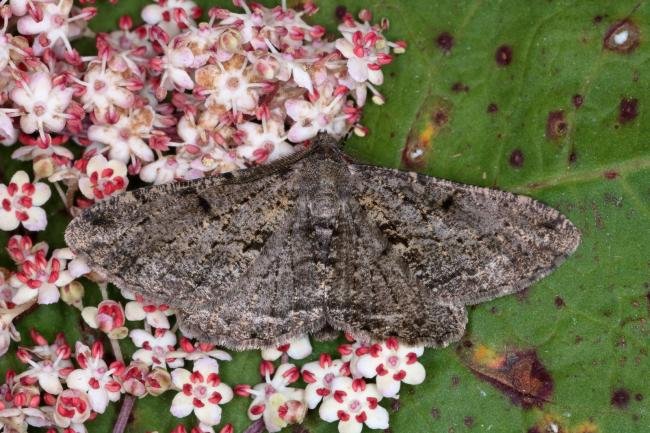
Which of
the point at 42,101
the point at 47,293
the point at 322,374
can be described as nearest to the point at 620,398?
the point at 322,374

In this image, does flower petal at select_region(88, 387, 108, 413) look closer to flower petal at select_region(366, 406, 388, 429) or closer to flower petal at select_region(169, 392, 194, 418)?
flower petal at select_region(169, 392, 194, 418)

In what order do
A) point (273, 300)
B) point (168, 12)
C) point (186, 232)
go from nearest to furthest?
point (186, 232) → point (273, 300) → point (168, 12)

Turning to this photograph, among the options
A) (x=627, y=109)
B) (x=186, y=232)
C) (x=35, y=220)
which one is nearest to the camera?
(x=186, y=232)

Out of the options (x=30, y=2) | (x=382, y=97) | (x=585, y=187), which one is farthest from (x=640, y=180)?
(x=30, y=2)

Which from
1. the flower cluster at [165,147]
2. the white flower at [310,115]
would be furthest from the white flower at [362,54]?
the white flower at [310,115]

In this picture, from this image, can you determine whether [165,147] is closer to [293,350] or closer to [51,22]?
[51,22]

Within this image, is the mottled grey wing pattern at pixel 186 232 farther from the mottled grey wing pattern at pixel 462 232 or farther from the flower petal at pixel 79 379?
the flower petal at pixel 79 379
